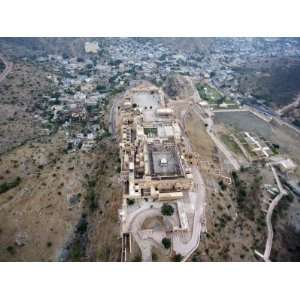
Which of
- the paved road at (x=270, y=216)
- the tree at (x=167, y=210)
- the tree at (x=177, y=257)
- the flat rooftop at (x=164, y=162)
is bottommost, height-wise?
the paved road at (x=270, y=216)

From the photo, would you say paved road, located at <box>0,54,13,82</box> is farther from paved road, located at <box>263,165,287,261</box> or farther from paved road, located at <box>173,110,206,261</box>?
paved road, located at <box>263,165,287,261</box>

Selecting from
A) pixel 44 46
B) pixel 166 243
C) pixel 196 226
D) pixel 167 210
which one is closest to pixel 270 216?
pixel 196 226

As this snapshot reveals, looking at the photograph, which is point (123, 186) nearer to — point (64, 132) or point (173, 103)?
point (64, 132)

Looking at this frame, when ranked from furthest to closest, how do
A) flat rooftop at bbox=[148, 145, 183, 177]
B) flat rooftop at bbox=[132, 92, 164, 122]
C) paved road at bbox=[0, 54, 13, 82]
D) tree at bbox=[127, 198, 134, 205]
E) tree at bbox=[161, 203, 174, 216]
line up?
paved road at bbox=[0, 54, 13, 82] → flat rooftop at bbox=[132, 92, 164, 122] → flat rooftop at bbox=[148, 145, 183, 177] → tree at bbox=[127, 198, 134, 205] → tree at bbox=[161, 203, 174, 216]

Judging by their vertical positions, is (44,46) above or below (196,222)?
above

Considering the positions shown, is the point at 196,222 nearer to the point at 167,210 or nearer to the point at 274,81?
the point at 167,210

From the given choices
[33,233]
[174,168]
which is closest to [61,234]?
[33,233]

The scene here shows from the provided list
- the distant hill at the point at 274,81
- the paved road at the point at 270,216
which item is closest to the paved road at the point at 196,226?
the paved road at the point at 270,216

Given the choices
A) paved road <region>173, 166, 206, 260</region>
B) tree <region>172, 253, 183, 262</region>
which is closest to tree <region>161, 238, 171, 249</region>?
paved road <region>173, 166, 206, 260</region>

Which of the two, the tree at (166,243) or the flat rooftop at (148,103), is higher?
the flat rooftop at (148,103)

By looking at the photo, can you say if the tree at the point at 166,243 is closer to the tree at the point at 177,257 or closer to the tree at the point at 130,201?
the tree at the point at 177,257

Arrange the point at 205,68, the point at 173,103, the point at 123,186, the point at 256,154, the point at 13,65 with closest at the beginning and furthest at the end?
the point at 123,186 < the point at 256,154 < the point at 173,103 < the point at 13,65 < the point at 205,68
